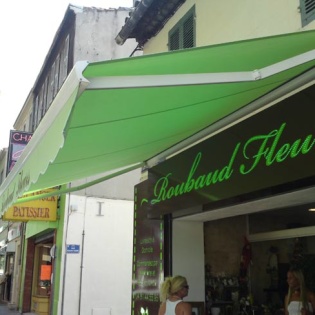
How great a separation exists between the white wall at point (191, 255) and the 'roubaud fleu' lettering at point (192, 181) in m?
0.62

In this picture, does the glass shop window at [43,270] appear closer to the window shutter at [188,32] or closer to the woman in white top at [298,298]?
the window shutter at [188,32]

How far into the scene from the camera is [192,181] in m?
6.29

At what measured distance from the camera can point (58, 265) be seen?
47.1ft

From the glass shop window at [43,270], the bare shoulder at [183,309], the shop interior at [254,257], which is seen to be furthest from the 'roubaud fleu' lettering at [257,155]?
the glass shop window at [43,270]

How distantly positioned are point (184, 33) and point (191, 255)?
4.01 metres

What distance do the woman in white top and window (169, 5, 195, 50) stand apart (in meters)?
4.24

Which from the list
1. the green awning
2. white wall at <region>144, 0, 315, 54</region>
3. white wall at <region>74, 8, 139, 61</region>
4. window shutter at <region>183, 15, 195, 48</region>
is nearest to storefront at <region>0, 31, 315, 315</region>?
the green awning

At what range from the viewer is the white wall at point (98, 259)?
14.1 m

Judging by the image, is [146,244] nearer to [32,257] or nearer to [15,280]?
[32,257]

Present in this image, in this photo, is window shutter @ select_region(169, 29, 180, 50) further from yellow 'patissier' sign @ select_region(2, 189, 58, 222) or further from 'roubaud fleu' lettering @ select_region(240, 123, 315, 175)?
yellow 'patissier' sign @ select_region(2, 189, 58, 222)

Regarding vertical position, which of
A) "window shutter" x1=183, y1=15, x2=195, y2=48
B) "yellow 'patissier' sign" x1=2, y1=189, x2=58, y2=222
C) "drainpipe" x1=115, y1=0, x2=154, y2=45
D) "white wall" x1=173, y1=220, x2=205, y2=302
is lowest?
"white wall" x1=173, y1=220, x2=205, y2=302

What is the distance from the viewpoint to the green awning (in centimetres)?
343

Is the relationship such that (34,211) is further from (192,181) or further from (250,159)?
(250,159)

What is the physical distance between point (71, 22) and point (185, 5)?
9.90 meters
